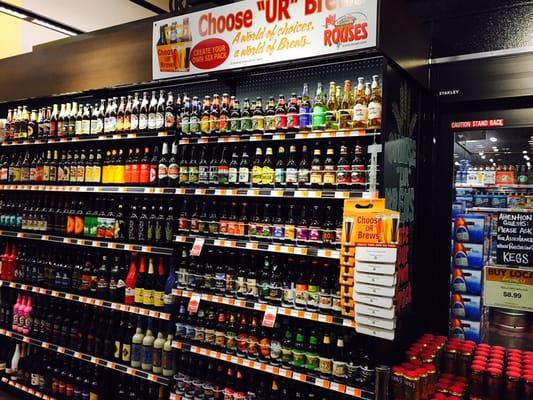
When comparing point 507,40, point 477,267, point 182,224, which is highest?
point 507,40

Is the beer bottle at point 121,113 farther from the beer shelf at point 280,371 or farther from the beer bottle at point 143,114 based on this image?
the beer shelf at point 280,371

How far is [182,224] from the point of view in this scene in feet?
12.7

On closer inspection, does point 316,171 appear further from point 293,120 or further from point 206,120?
point 206,120

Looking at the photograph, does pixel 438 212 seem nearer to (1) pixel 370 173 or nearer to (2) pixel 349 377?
(1) pixel 370 173

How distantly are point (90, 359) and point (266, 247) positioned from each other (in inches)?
85.6

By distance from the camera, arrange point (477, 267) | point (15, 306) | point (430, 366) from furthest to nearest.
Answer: point (15, 306) → point (477, 267) → point (430, 366)

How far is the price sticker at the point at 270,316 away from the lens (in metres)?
3.26

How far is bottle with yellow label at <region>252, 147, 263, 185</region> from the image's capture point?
3.49 metres

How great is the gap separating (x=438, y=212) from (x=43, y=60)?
4.21m

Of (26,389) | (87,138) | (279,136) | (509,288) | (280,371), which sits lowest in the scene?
(26,389)

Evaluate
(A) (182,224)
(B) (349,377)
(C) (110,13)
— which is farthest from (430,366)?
(C) (110,13)

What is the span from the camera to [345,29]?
10.1ft

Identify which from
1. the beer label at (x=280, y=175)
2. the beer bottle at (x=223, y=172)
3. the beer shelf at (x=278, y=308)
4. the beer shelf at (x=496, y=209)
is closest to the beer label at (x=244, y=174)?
the beer bottle at (x=223, y=172)

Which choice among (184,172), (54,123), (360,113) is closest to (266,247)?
(184,172)
